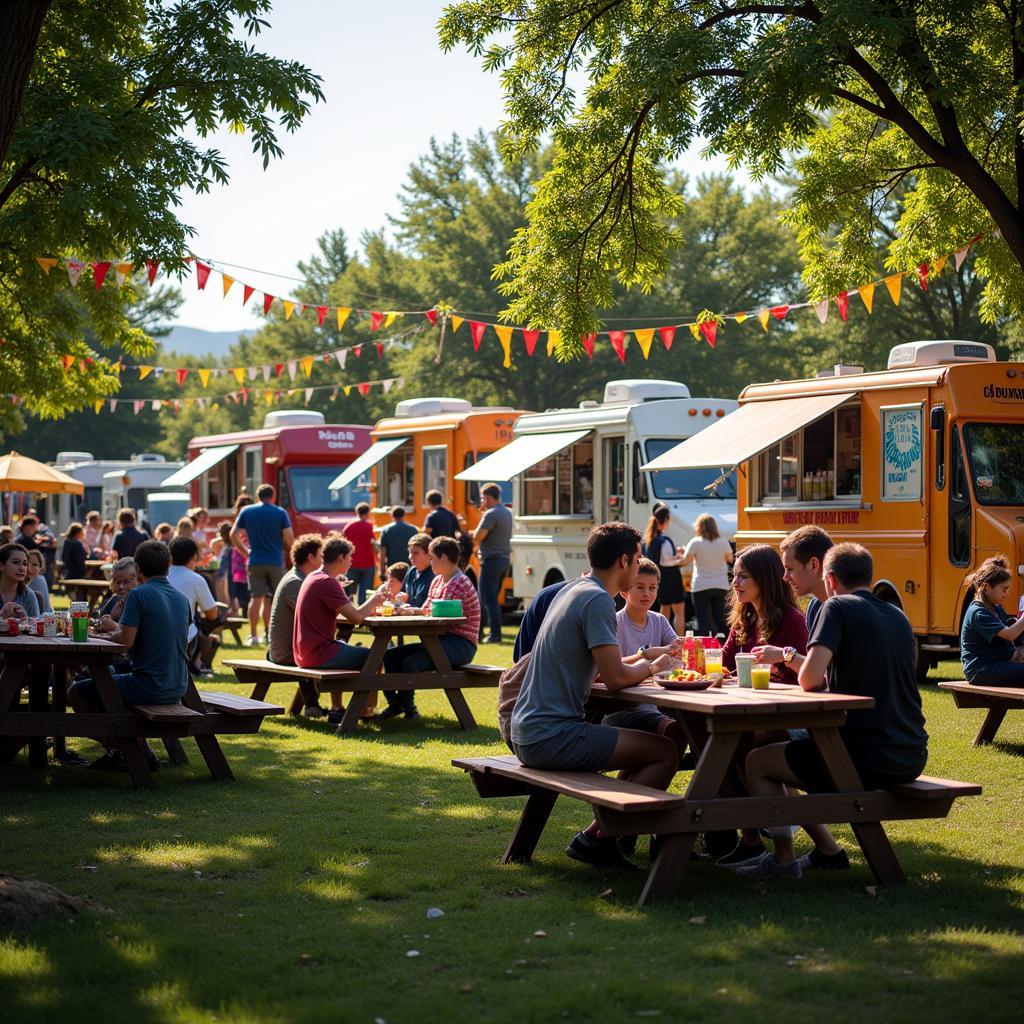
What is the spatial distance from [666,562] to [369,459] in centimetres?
820

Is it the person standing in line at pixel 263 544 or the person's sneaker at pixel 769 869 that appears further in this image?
the person standing in line at pixel 263 544

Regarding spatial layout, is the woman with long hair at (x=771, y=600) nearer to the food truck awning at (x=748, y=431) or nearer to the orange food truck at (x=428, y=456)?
the food truck awning at (x=748, y=431)

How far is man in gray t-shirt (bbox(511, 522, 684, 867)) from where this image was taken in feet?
20.6

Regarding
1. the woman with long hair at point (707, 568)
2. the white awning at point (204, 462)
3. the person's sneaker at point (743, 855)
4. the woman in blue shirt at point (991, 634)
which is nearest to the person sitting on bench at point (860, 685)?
the person's sneaker at point (743, 855)

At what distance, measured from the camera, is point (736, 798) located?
6098mm

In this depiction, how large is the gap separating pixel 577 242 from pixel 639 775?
782 cm

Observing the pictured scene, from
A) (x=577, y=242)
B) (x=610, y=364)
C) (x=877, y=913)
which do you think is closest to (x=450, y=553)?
(x=577, y=242)

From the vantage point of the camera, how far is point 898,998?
470 cm

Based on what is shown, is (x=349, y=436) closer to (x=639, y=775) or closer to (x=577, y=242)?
(x=577, y=242)

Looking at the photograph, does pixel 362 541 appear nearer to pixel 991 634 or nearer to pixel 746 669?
pixel 991 634

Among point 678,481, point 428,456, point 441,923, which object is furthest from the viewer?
point 428,456

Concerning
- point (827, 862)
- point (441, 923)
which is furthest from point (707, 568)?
point (441, 923)

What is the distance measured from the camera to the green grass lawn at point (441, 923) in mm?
4719

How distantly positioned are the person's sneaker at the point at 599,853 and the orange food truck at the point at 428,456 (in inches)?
564
